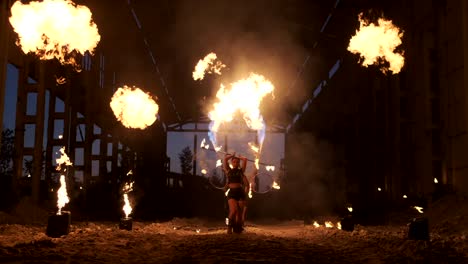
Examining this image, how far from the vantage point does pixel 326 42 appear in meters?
28.4

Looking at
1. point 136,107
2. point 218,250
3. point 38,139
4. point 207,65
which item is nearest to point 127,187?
point 136,107

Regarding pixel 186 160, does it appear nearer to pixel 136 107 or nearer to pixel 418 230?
pixel 136 107

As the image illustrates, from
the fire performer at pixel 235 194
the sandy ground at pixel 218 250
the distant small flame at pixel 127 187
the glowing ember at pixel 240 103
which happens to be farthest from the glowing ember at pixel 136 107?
the sandy ground at pixel 218 250

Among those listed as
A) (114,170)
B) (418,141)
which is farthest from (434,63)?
(114,170)

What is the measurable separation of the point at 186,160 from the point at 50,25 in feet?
126

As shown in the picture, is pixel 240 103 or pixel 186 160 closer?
pixel 240 103

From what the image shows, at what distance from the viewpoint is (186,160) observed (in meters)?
57.7

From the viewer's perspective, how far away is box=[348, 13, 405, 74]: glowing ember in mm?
20312

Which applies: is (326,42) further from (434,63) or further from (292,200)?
(292,200)

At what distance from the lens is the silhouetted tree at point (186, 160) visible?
184ft

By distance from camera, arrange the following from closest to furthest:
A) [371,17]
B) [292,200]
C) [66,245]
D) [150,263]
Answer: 1. [150,263]
2. [66,245]
3. [371,17]
4. [292,200]

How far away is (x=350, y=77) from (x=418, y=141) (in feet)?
30.6

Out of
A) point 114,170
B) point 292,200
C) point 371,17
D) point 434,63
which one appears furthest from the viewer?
point 292,200

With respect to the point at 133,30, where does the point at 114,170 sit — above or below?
below
